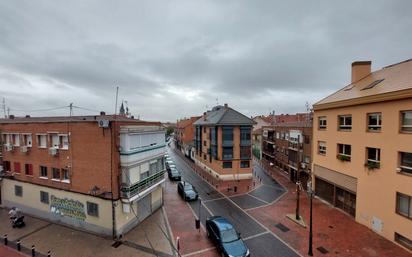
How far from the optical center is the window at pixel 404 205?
14.4 metres

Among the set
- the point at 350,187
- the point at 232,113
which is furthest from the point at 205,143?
the point at 350,187

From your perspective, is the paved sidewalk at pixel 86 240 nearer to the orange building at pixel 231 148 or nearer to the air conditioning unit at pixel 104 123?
the air conditioning unit at pixel 104 123

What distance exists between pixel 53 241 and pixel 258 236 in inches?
619

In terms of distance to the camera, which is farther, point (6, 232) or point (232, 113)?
point (232, 113)

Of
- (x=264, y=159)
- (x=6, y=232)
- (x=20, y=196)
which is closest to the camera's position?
(x=6, y=232)

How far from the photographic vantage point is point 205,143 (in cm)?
4053

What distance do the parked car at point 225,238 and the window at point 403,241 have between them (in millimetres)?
11258

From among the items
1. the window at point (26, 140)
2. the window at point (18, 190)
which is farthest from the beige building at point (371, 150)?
the window at point (18, 190)

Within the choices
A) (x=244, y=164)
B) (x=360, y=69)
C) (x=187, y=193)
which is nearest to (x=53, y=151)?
(x=187, y=193)

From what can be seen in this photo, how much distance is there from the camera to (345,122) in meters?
20.6

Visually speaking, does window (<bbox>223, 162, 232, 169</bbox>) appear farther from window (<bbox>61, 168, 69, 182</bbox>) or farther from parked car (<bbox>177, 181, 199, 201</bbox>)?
window (<bbox>61, 168, 69, 182</bbox>)

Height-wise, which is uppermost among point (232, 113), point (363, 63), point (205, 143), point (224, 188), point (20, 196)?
point (363, 63)

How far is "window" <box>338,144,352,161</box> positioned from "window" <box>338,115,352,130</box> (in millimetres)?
1779

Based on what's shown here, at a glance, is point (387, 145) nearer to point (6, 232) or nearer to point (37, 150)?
point (37, 150)
